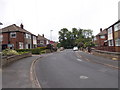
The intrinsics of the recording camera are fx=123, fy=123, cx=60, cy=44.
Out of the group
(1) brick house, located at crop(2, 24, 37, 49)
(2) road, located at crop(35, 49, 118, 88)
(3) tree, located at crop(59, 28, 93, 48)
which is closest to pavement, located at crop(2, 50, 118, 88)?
(2) road, located at crop(35, 49, 118, 88)

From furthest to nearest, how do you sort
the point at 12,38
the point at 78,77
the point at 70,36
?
the point at 70,36, the point at 12,38, the point at 78,77

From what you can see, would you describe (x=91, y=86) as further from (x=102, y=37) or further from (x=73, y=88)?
(x=102, y=37)

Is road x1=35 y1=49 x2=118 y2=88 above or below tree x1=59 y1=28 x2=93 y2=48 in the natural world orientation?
below

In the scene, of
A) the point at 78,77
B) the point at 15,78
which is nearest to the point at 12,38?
the point at 15,78

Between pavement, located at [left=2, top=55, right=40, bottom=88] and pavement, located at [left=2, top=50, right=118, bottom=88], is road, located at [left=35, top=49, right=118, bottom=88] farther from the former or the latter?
pavement, located at [left=2, top=55, right=40, bottom=88]

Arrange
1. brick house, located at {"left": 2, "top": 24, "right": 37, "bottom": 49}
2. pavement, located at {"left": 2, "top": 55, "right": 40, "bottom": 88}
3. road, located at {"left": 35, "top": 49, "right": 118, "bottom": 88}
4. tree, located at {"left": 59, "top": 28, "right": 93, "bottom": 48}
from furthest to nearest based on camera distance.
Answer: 1. tree, located at {"left": 59, "top": 28, "right": 93, "bottom": 48}
2. brick house, located at {"left": 2, "top": 24, "right": 37, "bottom": 49}
3. pavement, located at {"left": 2, "top": 55, "right": 40, "bottom": 88}
4. road, located at {"left": 35, "top": 49, "right": 118, "bottom": 88}

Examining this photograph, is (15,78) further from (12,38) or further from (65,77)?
(12,38)

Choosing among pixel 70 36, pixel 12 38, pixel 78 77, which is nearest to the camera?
pixel 78 77

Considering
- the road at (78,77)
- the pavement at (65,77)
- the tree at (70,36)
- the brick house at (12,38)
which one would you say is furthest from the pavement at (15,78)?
the tree at (70,36)

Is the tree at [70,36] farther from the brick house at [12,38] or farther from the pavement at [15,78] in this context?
the pavement at [15,78]

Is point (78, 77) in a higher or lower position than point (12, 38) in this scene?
lower

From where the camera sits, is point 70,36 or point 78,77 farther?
point 70,36

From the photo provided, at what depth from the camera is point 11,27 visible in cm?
3512

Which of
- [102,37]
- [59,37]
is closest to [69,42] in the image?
[59,37]
